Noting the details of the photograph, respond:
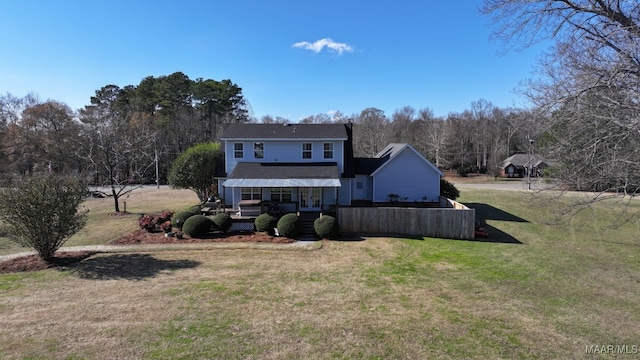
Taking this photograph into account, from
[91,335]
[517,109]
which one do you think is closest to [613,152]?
[517,109]

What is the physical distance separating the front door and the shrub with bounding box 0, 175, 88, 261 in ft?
41.2

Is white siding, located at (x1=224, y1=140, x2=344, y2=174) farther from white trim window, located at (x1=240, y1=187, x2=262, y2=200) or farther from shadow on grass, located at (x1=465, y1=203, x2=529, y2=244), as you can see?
shadow on grass, located at (x1=465, y1=203, x2=529, y2=244)

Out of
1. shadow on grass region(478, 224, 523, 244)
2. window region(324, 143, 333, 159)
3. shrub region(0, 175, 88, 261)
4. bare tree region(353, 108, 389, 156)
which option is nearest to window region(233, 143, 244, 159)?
window region(324, 143, 333, 159)

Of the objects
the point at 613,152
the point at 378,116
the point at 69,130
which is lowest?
the point at 613,152

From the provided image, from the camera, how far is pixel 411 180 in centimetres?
2520

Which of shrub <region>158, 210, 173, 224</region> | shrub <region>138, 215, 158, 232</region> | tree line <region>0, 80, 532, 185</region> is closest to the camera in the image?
shrub <region>138, 215, 158, 232</region>

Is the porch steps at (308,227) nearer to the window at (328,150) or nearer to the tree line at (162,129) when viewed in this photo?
the window at (328,150)

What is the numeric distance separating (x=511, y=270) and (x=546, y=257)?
3457 millimetres

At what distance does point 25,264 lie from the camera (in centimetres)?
1303

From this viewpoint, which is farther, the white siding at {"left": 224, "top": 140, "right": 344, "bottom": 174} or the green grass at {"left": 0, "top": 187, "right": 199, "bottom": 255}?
the white siding at {"left": 224, "top": 140, "right": 344, "bottom": 174}

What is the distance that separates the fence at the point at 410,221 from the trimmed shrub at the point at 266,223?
3.86 m

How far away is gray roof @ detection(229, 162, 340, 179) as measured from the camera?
72.7 ft

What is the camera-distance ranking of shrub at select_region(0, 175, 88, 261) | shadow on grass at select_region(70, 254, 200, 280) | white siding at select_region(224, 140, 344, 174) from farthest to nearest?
1. white siding at select_region(224, 140, 344, 174)
2. shrub at select_region(0, 175, 88, 261)
3. shadow on grass at select_region(70, 254, 200, 280)

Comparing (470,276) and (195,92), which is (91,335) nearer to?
(470,276)
